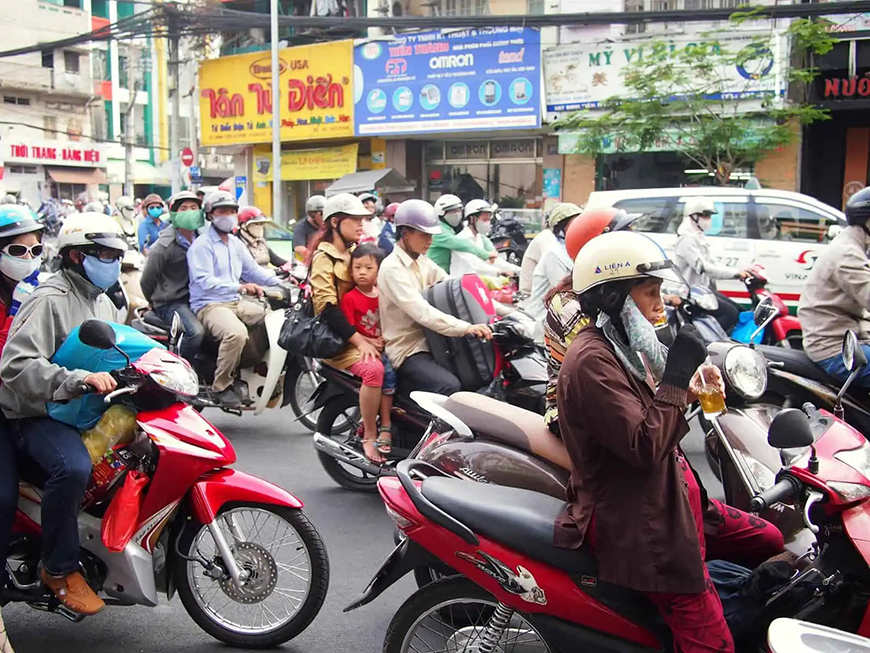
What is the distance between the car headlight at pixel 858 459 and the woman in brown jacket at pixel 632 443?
586 mm

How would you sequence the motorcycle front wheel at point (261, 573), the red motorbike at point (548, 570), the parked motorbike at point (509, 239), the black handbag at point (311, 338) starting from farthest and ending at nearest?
the parked motorbike at point (509, 239), the black handbag at point (311, 338), the motorcycle front wheel at point (261, 573), the red motorbike at point (548, 570)

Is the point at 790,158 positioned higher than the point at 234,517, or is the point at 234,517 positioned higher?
the point at 790,158

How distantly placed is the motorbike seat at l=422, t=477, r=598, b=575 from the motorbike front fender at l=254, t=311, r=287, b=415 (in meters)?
3.85

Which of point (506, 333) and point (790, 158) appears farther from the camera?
point (790, 158)

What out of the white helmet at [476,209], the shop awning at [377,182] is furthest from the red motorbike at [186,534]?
the shop awning at [377,182]

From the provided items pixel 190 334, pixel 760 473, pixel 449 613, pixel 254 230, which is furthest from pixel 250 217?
pixel 449 613

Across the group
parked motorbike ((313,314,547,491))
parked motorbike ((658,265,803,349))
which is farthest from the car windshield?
parked motorbike ((313,314,547,491))

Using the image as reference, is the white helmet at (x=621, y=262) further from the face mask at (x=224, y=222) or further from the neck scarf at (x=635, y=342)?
the face mask at (x=224, y=222)

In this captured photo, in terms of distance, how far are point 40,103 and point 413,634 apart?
41711 millimetres

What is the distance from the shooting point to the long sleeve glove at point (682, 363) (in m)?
2.33

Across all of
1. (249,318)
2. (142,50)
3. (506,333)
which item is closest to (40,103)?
(142,50)

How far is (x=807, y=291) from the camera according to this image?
17.3 feet

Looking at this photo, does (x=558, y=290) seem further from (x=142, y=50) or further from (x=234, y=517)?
(x=142, y=50)

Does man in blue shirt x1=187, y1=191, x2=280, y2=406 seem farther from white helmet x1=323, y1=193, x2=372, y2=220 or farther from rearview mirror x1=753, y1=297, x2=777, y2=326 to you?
rearview mirror x1=753, y1=297, x2=777, y2=326
